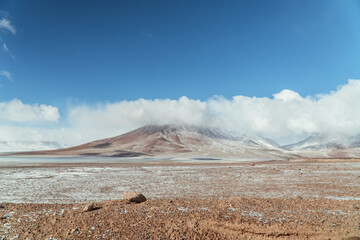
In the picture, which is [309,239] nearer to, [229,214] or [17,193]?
[229,214]

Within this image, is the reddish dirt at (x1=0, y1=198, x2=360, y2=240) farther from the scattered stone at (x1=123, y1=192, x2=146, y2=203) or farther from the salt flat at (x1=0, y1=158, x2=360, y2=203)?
the salt flat at (x1=0, y1=158, x2=360, y2=203)

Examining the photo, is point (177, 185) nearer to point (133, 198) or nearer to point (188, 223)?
point (133, 198)

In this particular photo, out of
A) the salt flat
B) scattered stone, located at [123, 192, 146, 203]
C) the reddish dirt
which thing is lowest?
the salt flat

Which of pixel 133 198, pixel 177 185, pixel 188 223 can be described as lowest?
pixel 177 185

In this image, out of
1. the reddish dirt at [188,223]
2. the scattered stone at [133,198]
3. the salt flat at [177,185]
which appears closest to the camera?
the reddish dirt at [188,223]

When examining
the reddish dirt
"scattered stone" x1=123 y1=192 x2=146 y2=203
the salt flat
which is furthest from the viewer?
the salt flat

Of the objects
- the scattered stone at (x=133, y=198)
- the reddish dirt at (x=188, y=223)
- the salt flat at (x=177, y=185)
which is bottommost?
the salt flat at (x=177, y=185)

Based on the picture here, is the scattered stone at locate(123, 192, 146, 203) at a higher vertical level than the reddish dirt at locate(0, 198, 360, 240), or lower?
higher

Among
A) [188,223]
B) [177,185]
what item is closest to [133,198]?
[188,223]

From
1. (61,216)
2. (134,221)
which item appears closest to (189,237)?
(134,221)

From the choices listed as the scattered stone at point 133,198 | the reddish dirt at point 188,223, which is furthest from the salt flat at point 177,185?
the reddish dirt at point 188,223

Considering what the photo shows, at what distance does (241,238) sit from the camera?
817cm

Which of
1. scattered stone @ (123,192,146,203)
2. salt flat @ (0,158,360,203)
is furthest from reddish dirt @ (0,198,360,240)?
salt flat @ (0,158,360,203)

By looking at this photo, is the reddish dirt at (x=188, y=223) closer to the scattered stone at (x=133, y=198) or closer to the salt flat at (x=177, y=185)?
the scattered stone at (x=133, y=198)
